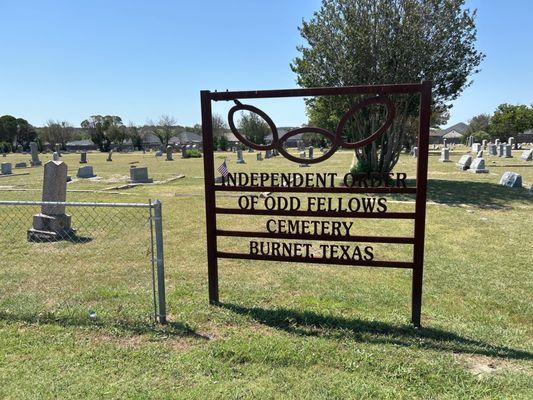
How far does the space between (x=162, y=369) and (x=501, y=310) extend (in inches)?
145

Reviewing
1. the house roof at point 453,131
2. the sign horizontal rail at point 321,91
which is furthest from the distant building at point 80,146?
the sign horizontal rail at point 321,91

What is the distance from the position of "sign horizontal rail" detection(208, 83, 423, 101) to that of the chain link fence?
1.40 metres

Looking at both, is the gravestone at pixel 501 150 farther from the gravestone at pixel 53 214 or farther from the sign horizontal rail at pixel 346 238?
the gravestone at pixel 53 214

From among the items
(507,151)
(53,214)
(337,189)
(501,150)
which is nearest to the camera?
(337,189)

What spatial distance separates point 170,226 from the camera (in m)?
8.59

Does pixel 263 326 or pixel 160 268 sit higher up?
pixel 160 268

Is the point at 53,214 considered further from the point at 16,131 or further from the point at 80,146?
the point at 80,146

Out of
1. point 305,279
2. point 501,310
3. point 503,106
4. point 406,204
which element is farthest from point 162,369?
point 503,106

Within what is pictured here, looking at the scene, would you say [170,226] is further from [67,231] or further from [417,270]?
Answer: [417,270]

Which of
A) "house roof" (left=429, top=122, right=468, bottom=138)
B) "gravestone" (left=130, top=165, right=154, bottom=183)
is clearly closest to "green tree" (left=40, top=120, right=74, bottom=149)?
"gravestone" (left=130, top=165, right=154, bottom=183)

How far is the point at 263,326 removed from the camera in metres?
3.87

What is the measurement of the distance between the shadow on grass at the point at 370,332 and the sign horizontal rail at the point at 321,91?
2311mm

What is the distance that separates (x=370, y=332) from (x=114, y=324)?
8.47 ft

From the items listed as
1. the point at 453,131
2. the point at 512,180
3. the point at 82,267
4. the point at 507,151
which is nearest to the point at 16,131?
the point at 507,151
